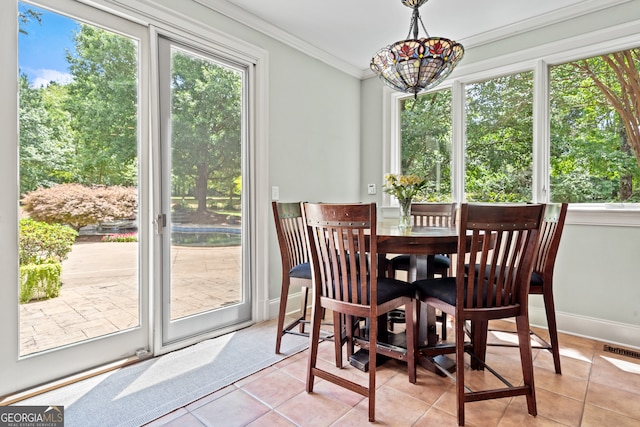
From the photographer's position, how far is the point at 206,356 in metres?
2.29

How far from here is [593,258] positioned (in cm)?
266

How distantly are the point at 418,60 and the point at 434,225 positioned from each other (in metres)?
1.42

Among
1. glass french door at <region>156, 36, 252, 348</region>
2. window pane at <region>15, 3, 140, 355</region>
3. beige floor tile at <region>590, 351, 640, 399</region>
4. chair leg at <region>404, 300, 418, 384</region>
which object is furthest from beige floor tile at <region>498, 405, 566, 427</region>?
window pane at <region>15, 3, 140, 355</region>

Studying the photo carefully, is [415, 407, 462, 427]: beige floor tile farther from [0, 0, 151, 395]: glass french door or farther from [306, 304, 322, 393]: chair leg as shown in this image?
[0, 0, 151, 395]: glass french door

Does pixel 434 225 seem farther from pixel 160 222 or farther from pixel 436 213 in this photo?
pixel 160 222

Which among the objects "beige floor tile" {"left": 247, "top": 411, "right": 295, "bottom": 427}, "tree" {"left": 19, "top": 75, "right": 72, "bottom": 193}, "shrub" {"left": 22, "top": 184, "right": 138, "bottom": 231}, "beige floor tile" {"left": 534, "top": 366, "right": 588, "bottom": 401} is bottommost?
"beige floor tile" {"left": 534, "top": 366, "right": 588, "bottom": 401}

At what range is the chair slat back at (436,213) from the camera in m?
2.96

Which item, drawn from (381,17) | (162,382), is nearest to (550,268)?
(381,17)

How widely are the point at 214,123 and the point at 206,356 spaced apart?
1.68 meters

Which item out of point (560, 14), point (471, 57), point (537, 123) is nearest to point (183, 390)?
point (537, 123)

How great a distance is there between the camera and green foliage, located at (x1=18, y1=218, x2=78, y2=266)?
6.17 feet

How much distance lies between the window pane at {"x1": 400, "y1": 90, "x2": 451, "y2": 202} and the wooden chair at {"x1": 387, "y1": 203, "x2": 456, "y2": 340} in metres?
0.42

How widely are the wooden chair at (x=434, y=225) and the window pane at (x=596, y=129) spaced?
849mm

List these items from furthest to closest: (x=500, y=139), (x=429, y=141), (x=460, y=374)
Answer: (x=429, y=141)
(x=500, y=139)
(x=460, y=374)
